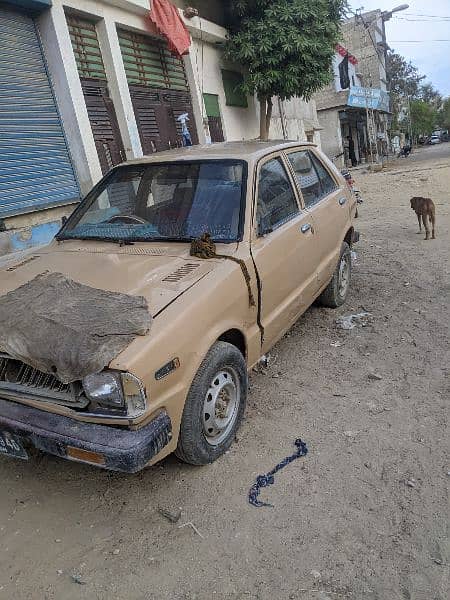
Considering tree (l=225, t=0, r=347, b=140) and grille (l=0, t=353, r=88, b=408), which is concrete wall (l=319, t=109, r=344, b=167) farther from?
grille (l=0, t=353, r=88, b=408)

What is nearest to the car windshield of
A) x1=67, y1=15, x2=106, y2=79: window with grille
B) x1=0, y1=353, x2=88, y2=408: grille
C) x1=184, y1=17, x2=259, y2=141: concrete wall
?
x1=0, y1=353, x2=88, y2=408: grille

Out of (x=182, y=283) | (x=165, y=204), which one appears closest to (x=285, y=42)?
(x=165, y=204)

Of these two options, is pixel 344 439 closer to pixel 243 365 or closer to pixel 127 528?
pixel 243 365

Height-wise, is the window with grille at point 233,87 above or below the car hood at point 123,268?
above

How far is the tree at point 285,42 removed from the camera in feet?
34.5

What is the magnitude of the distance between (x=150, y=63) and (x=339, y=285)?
7.54 metres

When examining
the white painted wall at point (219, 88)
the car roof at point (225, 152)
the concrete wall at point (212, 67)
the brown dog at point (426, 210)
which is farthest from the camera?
the white painted wall at point (219, 88)

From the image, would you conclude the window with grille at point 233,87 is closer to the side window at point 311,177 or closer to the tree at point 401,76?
the side window at point 311,177

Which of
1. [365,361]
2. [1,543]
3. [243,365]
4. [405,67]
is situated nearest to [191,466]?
[243,365]

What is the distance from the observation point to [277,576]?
198 centimetres

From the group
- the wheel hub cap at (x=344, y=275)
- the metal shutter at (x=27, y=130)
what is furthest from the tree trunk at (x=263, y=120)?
the wheel hub cap at (x=344, y=275)

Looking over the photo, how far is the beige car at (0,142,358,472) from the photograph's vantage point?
2076 millimetres

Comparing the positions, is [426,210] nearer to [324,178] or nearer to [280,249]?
[324,178]

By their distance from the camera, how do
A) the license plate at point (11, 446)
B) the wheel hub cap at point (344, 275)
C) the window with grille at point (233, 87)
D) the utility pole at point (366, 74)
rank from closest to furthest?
1. the license plate at point (11, 446)
2. the wheel hub cap at point (344, 275)
3. the window with grille at point (233, 87)
4. the utility pole at point (366, 74)
